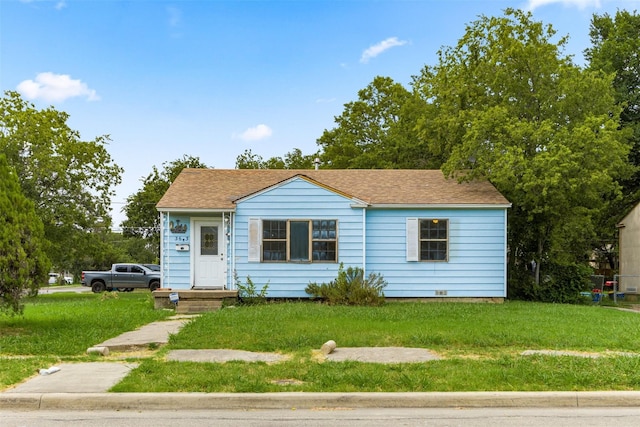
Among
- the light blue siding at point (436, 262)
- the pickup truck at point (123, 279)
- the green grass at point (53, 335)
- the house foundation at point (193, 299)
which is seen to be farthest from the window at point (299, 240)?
the pickup truck at point (123, 279)

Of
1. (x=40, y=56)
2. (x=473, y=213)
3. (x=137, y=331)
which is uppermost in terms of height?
(x=40, y=56)

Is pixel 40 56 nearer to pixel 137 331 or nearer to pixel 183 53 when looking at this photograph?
pixel 183 53

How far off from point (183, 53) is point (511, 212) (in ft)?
40.6

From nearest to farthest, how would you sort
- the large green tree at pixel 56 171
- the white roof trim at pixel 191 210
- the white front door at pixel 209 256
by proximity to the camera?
1. the white roof trim at pixel 191 210
2. the white front door at pixel 209 256
3. the large green tree at pixel 56 171

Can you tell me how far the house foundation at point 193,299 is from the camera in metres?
14.2

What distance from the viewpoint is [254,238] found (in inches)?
607

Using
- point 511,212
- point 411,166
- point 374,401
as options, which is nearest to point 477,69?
point 511,212

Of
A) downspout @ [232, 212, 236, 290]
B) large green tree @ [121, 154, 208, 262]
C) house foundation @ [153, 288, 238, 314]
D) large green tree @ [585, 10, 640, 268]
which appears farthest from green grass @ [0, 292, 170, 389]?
large green tree @ [585, 10, 640, 268]

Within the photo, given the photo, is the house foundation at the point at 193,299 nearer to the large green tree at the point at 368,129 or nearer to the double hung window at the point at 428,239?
the double hung window at the point at 428,239

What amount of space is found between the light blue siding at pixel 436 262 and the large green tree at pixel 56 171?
1344cm

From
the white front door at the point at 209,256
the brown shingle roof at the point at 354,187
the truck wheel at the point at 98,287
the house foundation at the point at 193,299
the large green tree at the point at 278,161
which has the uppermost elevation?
the large green tree at the point at 278,161

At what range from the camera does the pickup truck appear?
93.5 ft

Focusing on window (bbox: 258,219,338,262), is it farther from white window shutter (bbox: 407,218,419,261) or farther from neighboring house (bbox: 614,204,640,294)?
neighboring house (bbox: 614,204,640,294)

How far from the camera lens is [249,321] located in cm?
1105
